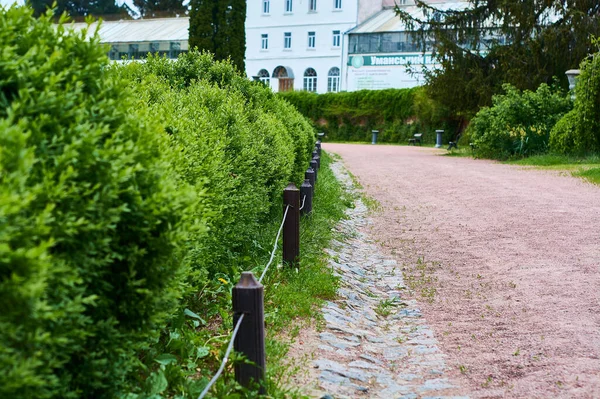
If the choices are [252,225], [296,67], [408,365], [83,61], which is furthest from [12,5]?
[296,67]

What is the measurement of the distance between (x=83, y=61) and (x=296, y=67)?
195 feet

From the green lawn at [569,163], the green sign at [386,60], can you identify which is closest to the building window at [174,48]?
the green sign at [386,60]

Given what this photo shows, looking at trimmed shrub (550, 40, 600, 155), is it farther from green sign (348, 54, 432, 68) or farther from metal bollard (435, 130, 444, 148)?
green sign (348, 54, 432, 68)

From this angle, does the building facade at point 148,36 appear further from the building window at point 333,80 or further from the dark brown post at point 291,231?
the dark brown post at point 291,231

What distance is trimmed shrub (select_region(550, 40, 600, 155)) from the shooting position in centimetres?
1943

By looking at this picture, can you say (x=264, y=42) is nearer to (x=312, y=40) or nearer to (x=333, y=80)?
(x=312, y=40)

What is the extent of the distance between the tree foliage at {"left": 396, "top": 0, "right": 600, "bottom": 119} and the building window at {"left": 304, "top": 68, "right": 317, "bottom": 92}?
3046 centimetres

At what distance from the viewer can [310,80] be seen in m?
61.1

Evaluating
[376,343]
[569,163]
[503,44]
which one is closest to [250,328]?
[376,343]

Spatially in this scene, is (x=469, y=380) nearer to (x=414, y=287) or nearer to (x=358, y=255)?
(x=414, y=287)

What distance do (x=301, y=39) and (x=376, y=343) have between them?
57600 millimetres

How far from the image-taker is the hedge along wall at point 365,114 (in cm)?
4456

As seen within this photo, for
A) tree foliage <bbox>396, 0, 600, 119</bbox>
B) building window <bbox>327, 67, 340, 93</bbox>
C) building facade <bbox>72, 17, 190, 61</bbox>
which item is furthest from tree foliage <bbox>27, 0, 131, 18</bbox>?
tree foliage <bbox>396, 0, 600, 119</bbox>

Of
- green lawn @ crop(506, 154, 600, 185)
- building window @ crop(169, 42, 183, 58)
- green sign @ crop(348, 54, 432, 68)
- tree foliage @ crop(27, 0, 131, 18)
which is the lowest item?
green lawn @ crop(506, 154, 600, 185)
